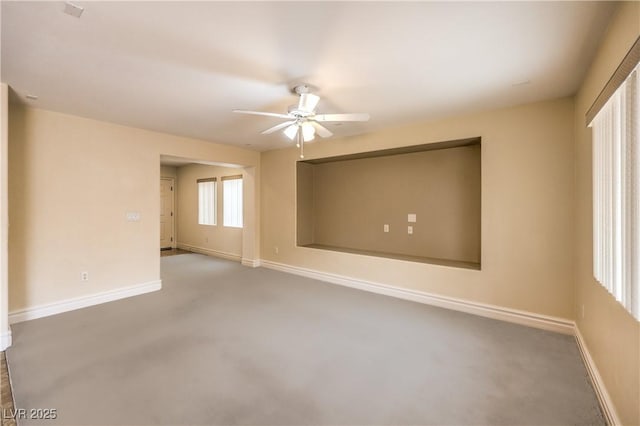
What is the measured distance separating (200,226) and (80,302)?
14.0ft

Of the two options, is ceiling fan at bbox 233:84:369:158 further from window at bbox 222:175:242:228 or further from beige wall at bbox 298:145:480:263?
window at bbox 222:175:242:228

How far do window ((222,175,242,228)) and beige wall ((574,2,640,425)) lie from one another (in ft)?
19.9

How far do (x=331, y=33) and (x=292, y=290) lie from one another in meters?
3.55

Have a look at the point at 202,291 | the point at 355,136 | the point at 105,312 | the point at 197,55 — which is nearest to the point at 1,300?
the point at 105,312

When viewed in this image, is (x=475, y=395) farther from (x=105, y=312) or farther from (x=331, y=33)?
(x=105, y=312)

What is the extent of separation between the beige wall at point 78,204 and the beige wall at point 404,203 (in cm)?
295

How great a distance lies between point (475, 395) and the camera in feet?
6.45

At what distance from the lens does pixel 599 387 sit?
1.94 m

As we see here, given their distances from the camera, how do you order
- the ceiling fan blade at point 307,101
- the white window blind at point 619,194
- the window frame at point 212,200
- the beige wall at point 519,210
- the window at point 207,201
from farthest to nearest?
the window at point 207,201 < the window frame at point 212,200 < the beige wall at point 519,210 < the ceiling fan blade at point 307,101 < the white window blind at point 619,194

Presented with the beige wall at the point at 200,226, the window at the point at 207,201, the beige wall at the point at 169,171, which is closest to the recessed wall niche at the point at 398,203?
the beige wall at the point at 200,226

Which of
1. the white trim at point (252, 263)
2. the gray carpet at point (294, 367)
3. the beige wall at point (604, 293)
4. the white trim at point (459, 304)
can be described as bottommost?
the gray carpet at point (294, 367)

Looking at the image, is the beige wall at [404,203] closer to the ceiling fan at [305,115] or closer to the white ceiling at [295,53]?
the white ceiling at [295,53]

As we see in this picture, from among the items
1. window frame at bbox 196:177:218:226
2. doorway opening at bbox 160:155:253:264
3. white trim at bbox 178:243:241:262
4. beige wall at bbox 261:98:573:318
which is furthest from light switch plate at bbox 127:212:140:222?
beige wall at bbox 261:98:573:318

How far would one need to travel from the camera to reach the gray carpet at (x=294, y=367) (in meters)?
1.81
